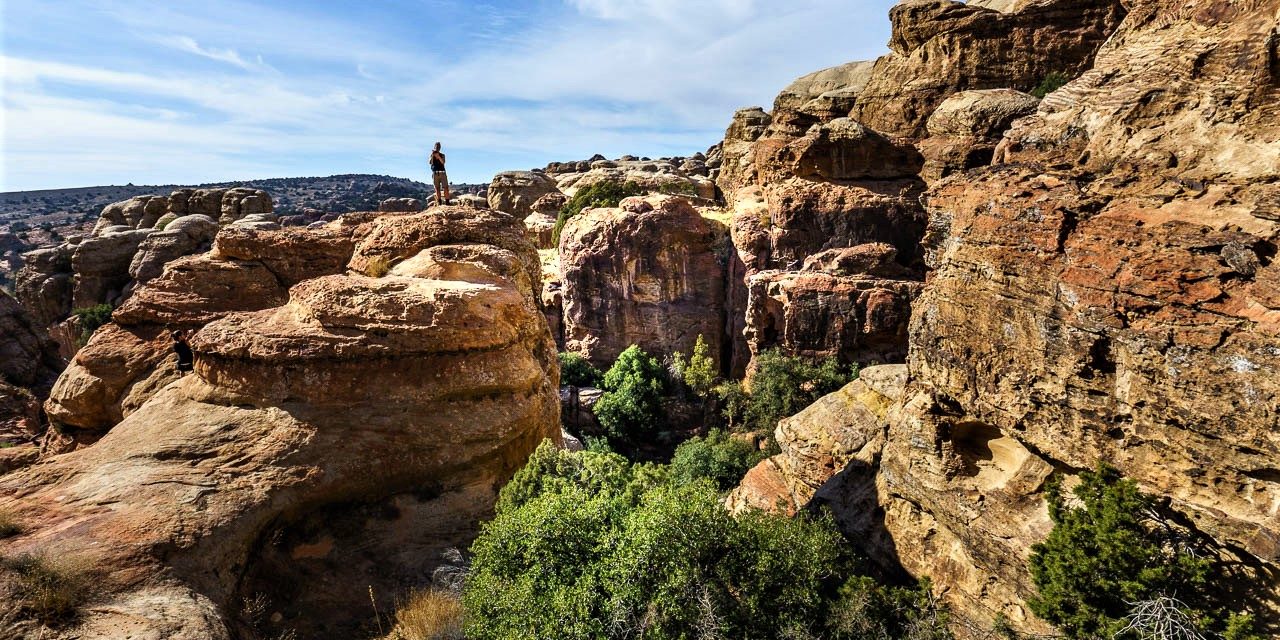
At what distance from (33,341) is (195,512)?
30.8m

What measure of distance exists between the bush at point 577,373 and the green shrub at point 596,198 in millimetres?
17702

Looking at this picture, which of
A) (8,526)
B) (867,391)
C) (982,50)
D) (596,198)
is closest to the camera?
(8,526)

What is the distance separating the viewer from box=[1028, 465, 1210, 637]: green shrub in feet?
23.9

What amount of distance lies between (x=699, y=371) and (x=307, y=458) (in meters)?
22.8

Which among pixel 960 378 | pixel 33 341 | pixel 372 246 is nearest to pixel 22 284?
pixel 33 341

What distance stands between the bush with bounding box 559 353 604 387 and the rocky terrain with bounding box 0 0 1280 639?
16304 mm

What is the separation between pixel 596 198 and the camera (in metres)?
49.9

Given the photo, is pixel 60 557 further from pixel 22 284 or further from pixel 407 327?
pixel 22 284

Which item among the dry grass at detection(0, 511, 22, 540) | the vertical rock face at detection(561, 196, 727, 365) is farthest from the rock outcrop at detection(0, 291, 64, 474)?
the vertical rock face at detection(561, 196, 727, 365)

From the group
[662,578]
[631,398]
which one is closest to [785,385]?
[631,398]

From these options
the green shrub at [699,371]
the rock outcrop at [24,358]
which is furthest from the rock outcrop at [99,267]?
the green shrub at [699,371]

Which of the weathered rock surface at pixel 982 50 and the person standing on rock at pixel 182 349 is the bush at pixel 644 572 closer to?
the person standing on rock at pixel 182 349

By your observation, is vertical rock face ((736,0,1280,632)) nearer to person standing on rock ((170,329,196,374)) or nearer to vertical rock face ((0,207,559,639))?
vertical rock face ((0,207,559,639))

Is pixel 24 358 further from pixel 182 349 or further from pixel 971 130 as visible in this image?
pixel 971 130
